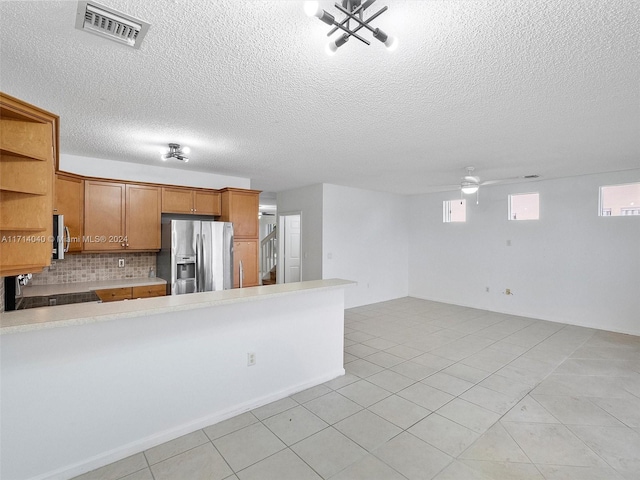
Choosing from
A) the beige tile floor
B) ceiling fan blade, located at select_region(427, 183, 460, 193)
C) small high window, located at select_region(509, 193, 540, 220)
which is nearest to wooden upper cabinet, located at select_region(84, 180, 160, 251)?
the beige tile floor

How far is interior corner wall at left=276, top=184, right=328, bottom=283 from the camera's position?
20.0 ft

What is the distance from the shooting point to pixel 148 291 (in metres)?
4.00

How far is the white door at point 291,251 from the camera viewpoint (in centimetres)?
766

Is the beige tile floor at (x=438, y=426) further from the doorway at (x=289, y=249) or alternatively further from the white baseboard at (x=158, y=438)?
the doorway at (x=289, y=249)

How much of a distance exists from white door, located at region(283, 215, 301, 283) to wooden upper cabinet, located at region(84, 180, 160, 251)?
3595 mm

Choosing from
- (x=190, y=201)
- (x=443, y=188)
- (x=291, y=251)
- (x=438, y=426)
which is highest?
(x=443, y=188)

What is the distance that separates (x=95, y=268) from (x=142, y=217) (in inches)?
35.1

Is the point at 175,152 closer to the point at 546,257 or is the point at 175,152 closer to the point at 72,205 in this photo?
the point at 72,205

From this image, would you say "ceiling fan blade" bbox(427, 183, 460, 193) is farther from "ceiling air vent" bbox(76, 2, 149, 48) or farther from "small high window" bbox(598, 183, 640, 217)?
"ceiling air vent" bbox(76, 2, 149, 48)

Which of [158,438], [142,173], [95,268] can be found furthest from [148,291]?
[158,438]

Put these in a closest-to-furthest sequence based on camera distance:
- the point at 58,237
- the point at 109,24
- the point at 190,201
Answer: the point at 109,24, the point at 58,237, the point at 190,201

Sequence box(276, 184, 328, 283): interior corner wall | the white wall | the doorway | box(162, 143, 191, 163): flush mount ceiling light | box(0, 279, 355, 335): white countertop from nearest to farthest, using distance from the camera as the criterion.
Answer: box(0, 279, 355, 335): white countertop → box(162, 143, 191, 163): flush mount ceiling light → the white wall → box(276, 184, 328, 283): interior corner wall → the doorway

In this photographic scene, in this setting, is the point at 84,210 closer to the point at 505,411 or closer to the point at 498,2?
the point at 498,2

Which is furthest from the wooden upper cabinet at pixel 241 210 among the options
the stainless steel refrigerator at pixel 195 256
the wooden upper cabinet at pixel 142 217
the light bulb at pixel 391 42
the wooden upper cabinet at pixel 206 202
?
the light bulb at pixel 391 42
